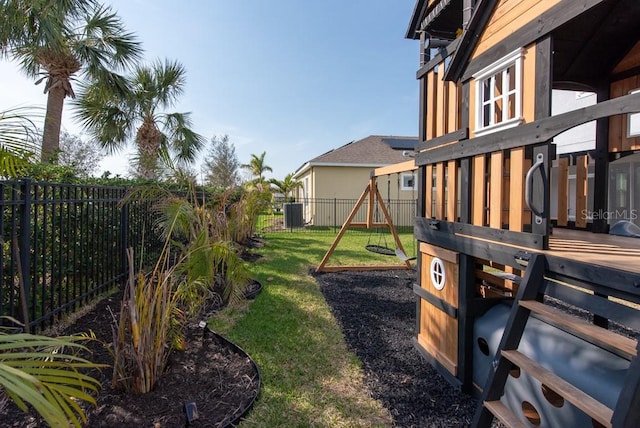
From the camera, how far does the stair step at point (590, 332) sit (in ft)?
4.82

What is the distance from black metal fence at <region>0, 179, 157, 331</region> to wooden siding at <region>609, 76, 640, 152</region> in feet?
17.5

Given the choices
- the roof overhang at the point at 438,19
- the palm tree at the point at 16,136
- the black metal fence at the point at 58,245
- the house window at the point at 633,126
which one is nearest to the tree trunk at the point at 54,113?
the black metal fence at the point at 58,245

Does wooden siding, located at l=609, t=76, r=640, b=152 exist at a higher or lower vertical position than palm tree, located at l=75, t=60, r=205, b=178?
lower

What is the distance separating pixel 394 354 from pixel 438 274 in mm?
1007

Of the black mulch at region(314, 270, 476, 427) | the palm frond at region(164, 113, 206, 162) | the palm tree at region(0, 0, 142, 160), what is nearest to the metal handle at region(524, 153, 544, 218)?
the black mulch at region(314, 270, 476, 427)

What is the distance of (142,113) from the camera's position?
37.1 ft

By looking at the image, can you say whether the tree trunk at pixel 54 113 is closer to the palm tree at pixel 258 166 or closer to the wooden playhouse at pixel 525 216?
the wooden playhouse at pixel 525 216

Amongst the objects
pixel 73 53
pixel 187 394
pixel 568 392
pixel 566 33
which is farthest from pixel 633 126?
pixel 73 53

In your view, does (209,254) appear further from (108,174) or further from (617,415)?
(617,415)

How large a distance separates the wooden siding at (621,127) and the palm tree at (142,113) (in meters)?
9.72

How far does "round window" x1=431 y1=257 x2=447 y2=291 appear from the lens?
3311 mm

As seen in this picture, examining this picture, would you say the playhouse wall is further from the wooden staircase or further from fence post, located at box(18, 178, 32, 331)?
fence post, located at box(18, 178, 32, 331)

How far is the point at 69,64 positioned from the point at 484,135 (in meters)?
10.1

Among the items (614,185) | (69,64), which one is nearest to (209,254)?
(69,64)
